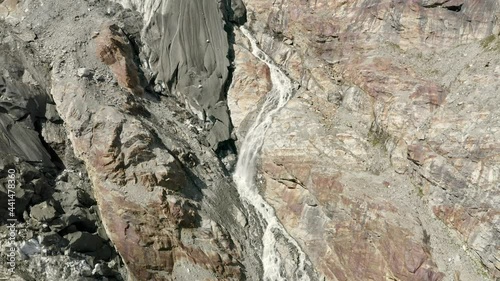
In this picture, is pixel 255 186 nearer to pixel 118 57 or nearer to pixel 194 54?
pixel 194 54

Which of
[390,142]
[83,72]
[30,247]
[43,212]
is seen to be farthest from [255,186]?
[30,247]

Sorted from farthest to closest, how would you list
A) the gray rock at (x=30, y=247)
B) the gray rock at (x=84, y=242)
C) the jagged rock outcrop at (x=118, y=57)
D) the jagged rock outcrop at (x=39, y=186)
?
the jagged rock outcrop at (x=118, y=57)
the gray rock at (x=84, y=242)
the jagged rock outcrop at (x=39, y=186)
the gray rock at (x=30, y=247)

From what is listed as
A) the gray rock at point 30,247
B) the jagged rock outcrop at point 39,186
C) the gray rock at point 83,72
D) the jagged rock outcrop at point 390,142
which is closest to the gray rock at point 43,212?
the jagged rock outcrop at point 39,186

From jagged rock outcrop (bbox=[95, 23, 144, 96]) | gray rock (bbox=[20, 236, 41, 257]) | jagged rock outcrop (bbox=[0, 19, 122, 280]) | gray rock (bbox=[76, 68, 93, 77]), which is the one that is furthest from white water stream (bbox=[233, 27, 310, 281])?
gray rock (bbox=[20, 236, 41, 257])

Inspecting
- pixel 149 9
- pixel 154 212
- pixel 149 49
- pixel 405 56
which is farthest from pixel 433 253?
pixel 149 9

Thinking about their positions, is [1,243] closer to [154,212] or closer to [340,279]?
[154,212]

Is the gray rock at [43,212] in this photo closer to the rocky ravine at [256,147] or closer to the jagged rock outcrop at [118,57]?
the rocky ravine at [256,147]
